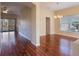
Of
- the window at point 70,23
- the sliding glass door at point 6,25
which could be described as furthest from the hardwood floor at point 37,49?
the window at point 70,23

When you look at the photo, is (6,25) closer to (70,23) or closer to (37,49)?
(37,49)

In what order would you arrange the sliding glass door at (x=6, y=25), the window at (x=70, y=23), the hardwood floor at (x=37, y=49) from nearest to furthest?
the sliding glass door at (x=6, y=25) → the hardwood floor at (x=37, y=49) → the window at (x=70, y=23)

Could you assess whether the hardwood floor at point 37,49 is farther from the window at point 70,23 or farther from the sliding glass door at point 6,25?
the window at point 70,23

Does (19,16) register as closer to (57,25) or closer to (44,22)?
(44,22)

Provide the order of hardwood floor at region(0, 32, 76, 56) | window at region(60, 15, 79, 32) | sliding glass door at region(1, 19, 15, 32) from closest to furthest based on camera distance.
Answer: sliding glass door at region(1, 19, 15, 32) < hardwood floor at region(0, 32, 76, 56) < window at region(60, 15, 79, 32)

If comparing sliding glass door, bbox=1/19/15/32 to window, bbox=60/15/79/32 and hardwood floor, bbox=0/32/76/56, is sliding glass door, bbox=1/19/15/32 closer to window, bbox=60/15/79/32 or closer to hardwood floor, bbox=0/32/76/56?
hardwood floor, bbox=0/32/76/56

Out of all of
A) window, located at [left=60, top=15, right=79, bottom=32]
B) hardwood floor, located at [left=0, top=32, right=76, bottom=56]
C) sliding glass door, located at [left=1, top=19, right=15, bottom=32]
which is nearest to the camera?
sliding glass door, located at [left=1, top=19, right=15, bottom=32]

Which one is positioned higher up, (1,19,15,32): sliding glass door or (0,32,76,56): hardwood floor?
(1,19,15,32): sliding glass door

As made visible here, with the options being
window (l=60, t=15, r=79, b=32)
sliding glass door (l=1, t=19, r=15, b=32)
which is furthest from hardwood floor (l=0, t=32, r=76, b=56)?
window (l=60, t=15, r=79, b=32)

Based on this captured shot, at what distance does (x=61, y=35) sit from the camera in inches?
242

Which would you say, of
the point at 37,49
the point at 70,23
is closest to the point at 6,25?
the point at 37,49

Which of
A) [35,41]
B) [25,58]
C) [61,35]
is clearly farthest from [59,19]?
[25,58]

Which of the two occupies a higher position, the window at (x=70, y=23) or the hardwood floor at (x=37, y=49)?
the window at (x=70, y=23)

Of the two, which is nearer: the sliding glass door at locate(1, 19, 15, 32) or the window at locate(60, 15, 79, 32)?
the sliding glass door at locate(1, 19, 15, 32)
